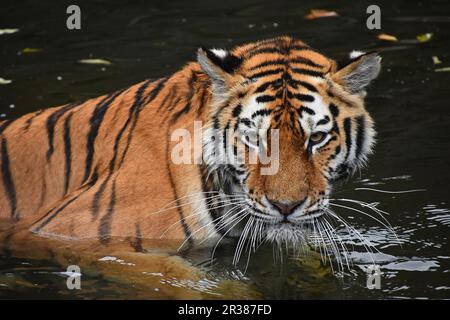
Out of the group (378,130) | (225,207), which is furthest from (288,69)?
(378,130)

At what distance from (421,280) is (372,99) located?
2.14 m

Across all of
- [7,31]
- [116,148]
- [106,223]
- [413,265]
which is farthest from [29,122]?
[7,31]

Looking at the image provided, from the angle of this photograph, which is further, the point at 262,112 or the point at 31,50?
the point at 31,50

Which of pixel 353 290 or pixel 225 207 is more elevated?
pixel 225 207

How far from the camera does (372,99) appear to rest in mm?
5258

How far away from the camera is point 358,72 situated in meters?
3.12

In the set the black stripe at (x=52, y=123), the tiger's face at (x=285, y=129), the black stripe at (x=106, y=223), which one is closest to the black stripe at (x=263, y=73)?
the tiger's face at (x=285, y=129)

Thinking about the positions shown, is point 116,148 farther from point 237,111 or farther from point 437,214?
point 437,214

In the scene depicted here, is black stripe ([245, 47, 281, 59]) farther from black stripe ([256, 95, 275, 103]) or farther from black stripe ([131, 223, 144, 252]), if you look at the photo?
black stripe ([131, 223, 144, 252])

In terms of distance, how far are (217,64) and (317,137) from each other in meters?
0.43

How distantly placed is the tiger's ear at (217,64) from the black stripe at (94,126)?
71 centimetres

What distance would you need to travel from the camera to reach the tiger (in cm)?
305

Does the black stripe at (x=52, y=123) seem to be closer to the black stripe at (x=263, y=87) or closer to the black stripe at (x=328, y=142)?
the black stripe at (x=263, y=87)
